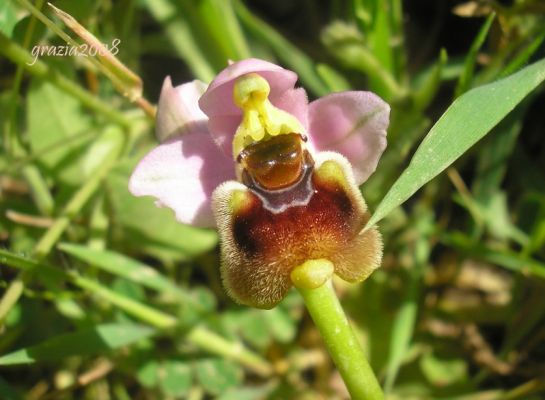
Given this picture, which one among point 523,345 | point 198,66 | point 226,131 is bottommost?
point 523,345

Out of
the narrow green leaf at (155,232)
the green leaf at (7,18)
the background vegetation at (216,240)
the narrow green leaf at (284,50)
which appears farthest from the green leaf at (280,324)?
the green leaf at (7,18)

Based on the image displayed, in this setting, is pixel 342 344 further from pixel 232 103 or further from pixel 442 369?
pixel 442 369

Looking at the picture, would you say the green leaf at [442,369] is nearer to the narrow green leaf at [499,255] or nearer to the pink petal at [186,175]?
the narrow green leaf at [499,255]

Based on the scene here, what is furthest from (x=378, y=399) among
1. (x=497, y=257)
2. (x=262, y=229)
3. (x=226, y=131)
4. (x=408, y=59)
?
(x=408, y=59)

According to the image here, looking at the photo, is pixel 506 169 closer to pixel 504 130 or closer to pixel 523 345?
pixel 504 130

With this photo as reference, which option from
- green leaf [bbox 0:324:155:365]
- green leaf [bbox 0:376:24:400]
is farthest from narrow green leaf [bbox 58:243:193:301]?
green leaf [bbox 0:376:24:400]

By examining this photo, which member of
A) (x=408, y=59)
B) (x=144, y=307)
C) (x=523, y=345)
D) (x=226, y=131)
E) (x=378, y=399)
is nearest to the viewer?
(x=378, y=399)

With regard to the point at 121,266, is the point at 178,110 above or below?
above

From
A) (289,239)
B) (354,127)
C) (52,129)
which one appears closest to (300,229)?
(289,239)
